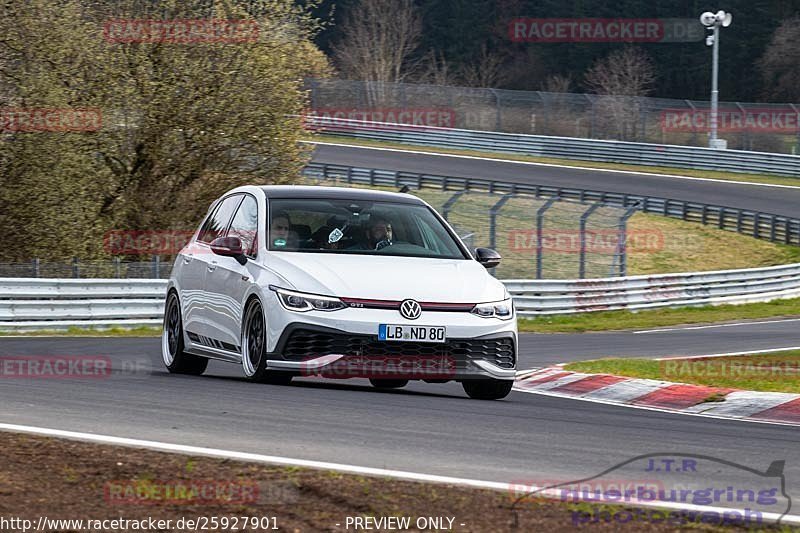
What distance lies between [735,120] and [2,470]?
5679 cm

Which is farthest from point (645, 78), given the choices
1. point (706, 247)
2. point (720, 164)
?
point (706, 247)

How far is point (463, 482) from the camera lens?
648cm

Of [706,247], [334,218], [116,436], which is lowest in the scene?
[706,247]

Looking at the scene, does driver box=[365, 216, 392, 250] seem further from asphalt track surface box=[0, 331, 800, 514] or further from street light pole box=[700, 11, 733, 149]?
street light pole box=[700, 11, 733, 149]

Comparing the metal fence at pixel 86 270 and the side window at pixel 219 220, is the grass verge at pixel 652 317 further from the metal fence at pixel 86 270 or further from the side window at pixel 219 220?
the side window at pixel 219 220

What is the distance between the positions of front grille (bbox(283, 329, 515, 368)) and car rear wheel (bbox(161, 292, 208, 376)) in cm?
254

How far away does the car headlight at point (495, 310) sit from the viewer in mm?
10375

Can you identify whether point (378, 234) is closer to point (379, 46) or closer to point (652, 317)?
point (652, 317)

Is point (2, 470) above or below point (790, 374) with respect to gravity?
above

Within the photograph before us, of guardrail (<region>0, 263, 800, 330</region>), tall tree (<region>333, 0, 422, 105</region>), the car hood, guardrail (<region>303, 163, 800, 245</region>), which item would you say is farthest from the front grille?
tall tree (<region>333, 0, 422, 105</region>)

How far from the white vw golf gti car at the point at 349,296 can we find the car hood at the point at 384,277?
0.4 inches

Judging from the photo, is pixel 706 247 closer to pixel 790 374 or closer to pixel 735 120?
pixel 735 120

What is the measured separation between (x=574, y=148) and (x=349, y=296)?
48.9 m

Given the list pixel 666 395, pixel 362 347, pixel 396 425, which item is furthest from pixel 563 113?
pixel 396 425
